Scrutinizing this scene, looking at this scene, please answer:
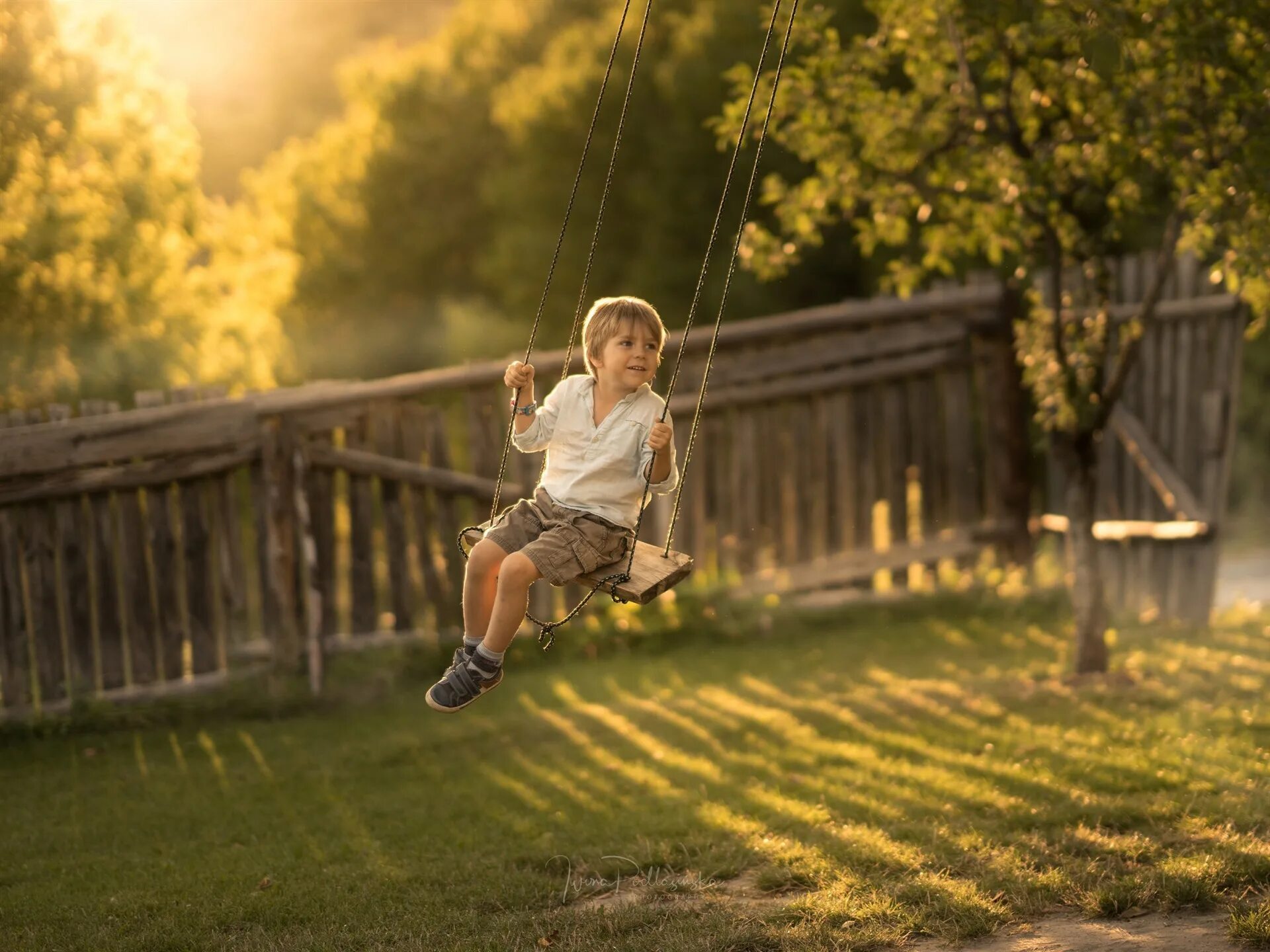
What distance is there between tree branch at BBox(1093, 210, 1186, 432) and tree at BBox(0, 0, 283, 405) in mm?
8887

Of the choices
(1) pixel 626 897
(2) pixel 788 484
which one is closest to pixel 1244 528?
(2) pixel 788 484

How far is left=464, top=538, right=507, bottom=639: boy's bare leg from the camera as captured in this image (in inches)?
198

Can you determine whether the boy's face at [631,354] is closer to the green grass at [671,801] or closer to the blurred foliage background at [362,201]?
the green grass at [671,801]

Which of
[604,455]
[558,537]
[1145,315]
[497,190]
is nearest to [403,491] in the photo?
[604,455]

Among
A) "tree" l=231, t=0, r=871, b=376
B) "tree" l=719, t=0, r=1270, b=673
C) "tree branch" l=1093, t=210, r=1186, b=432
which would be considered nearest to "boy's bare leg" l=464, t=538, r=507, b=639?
"tree" l=719, t=0, r=1270, b=673

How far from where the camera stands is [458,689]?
4836mm

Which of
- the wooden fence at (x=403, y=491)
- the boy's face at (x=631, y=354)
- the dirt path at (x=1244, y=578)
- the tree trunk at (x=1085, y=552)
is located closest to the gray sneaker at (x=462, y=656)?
the boy's face at (x=631, y=354)

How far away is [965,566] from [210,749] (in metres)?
5.48

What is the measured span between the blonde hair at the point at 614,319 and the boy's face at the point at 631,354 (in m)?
0.01

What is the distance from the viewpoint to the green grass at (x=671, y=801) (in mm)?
4824

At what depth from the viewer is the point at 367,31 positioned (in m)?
40.4

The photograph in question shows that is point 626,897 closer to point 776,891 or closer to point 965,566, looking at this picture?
point 776,891

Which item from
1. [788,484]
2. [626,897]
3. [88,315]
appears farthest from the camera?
[88,315]

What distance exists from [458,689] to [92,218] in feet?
31.7
